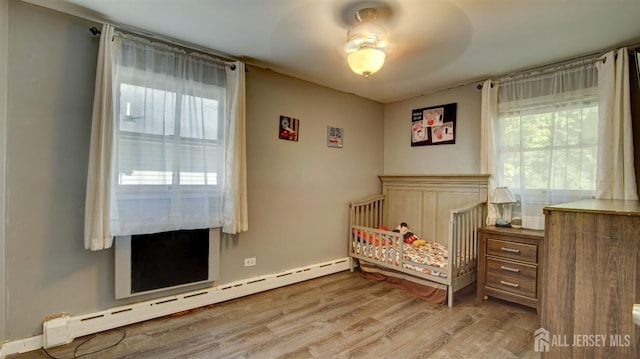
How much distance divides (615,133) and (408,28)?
1.90 meters

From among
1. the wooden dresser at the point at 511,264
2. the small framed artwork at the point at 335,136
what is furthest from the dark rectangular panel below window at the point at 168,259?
the wooden dresser at the point at 511,264

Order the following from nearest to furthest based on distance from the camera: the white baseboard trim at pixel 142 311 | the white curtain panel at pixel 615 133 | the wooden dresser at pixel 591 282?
1. the wooden dresser at pixel 591 282
2. the white baseboard trim at pixel 142 311
3. the white curtain panel at pixel 615 133

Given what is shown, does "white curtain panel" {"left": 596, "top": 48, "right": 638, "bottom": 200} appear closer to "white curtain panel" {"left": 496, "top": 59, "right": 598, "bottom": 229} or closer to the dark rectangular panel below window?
"white curtain panel" {"left": 496, "top": 59, "right": 598, "bottom": 229}

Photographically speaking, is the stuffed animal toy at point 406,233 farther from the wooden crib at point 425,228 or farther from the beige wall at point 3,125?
the beige wall at point 3,125

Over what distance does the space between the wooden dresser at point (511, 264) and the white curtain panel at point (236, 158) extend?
2.33 meters

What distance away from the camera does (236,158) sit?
8.39ft

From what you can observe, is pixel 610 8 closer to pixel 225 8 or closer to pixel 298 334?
pixel 225 8

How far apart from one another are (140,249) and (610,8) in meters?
3.67

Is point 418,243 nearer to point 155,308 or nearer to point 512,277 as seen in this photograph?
point 512,277

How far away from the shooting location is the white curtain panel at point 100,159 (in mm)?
1956

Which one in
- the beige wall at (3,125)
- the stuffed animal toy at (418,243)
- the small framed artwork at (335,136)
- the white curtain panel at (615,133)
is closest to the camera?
the beige wall at (3,125)

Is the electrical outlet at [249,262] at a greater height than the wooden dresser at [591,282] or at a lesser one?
lesser

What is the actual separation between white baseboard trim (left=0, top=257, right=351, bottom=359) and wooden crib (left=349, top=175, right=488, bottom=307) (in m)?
0.80

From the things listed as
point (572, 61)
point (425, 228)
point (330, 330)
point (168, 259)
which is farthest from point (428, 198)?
point (168, 259)
